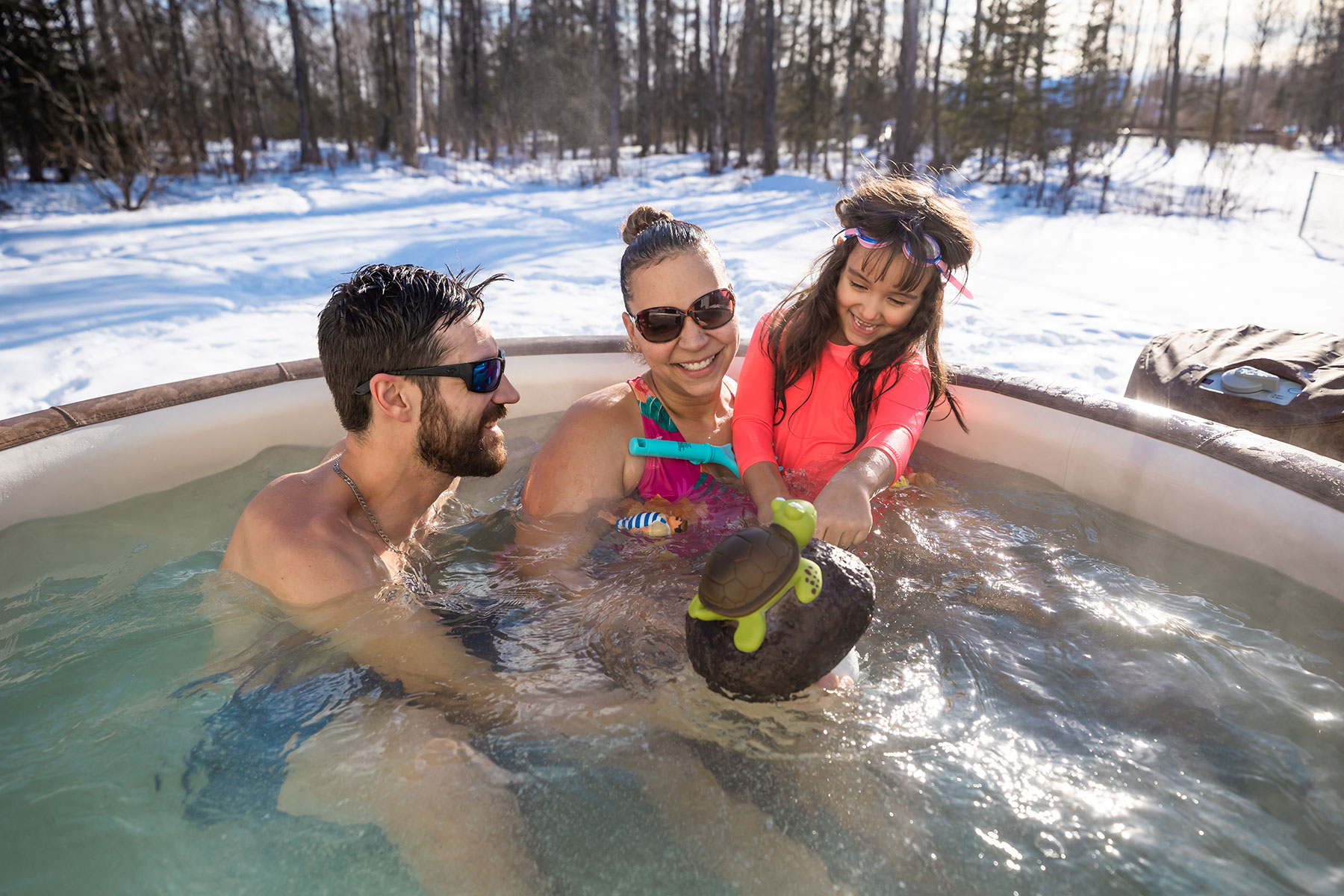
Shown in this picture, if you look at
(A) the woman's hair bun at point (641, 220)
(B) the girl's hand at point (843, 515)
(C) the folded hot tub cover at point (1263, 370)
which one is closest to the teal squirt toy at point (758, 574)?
(B) the girl's hand at point (843, 515)

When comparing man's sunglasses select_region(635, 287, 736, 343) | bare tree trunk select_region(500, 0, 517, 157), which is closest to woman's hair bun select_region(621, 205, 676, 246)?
man's sunglasses select_region(635, 287, 736, 343)

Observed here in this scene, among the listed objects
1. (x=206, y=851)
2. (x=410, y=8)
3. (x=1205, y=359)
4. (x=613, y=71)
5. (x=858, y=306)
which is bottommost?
(x=206, y=851)

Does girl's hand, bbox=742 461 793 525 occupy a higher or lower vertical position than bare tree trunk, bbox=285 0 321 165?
lower

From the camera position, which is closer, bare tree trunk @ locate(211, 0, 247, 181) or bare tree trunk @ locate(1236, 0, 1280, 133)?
bare tree trunk @ locate(211, 0, 247, 181)

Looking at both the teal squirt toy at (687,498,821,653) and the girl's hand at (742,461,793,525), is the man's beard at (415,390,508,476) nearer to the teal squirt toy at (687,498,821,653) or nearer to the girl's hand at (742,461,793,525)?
the girl's hand at (742,461,793,525)

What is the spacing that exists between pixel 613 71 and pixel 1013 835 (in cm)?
1726

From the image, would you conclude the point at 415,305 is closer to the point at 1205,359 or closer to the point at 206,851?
the point at 206,851

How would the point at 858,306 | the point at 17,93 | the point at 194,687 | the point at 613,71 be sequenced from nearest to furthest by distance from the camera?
the point at 194,687, the point at 858,306, the point at 17,93, the point at 613,71

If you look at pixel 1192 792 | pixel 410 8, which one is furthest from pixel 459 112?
pixel 1192 792

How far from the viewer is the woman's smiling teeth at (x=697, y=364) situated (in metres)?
2.37

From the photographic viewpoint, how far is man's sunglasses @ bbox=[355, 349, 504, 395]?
2061 millimetres

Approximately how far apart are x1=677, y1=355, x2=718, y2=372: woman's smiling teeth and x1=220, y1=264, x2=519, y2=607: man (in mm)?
508

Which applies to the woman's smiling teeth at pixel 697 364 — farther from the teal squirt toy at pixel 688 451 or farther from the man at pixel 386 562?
the man at pixel 386 562

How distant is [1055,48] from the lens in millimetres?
15289
